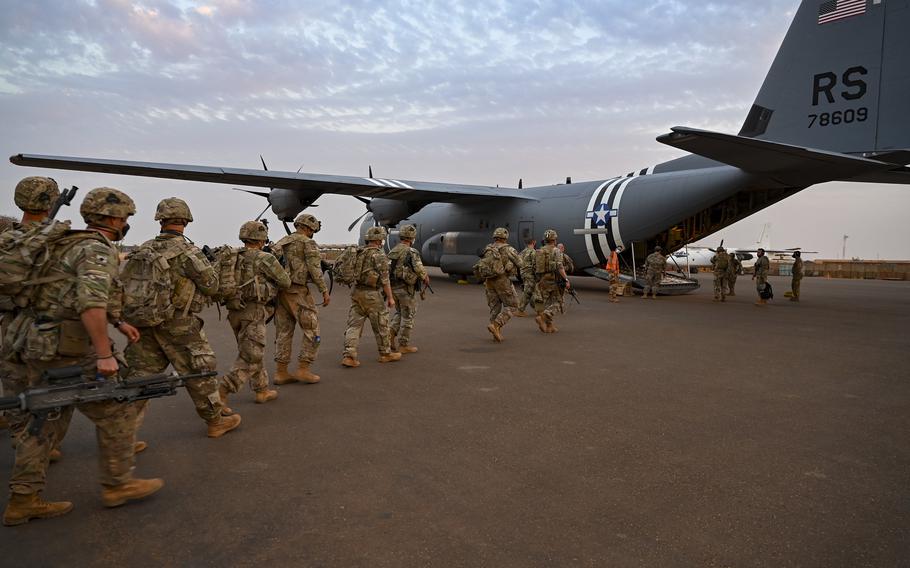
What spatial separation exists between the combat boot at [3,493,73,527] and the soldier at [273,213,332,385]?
2.92 meters

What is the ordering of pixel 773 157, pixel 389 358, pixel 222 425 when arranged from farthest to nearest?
pixel 773 157 < pixel 389 358 < pixel 222 425

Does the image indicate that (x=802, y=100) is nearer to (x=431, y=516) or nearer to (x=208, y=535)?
(x=431, y=516)

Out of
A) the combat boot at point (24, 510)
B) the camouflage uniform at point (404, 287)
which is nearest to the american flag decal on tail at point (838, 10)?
the camouflage uniform at point (404, 287)

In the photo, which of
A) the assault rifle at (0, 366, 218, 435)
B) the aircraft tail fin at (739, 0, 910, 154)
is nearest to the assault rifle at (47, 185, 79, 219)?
the assault rifle at (0, 366, 218, 435)

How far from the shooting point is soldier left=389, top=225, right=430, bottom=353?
7.41 m

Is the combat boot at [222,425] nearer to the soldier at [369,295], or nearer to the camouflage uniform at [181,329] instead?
the camouflage uniform at [181,329]

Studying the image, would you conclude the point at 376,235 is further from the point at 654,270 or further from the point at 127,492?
the point at 654,270

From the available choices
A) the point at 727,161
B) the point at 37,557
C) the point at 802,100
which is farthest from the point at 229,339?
the point at 802,100

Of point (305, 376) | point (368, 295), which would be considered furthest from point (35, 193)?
point (368, 295)

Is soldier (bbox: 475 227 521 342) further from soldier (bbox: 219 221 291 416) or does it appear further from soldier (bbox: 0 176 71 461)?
soldier (bbox: 0 176 71 461)

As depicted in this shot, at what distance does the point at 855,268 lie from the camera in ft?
109

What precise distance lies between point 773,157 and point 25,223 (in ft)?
37.8

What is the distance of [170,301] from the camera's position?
3699 millimetres

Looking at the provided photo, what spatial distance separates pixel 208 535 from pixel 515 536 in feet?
5.57
